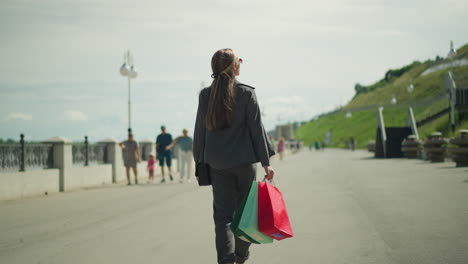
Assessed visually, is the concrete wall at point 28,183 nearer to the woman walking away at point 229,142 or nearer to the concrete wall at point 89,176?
the concrete wall at point 89,176

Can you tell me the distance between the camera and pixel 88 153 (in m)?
17.4

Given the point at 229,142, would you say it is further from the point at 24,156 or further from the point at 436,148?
the point at 436,148

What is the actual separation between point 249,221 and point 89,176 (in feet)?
45.0

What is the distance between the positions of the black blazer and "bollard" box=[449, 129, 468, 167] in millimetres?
16273

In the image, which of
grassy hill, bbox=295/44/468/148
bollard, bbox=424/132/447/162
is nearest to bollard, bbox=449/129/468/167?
bollard, bbox=424/132/447/162

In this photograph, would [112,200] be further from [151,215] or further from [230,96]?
[230,96]

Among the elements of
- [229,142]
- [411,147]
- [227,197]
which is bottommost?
[227,197]

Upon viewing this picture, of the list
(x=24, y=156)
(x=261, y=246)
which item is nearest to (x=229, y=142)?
(x=261, y=246)

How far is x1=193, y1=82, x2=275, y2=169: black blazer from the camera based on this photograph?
4.36 metres

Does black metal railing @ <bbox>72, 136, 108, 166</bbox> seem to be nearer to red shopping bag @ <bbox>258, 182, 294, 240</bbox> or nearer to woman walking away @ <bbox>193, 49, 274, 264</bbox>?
woman walking away @ <bbox>193, 49, 274, 264</bbox>

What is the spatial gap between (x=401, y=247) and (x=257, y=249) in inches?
62.5

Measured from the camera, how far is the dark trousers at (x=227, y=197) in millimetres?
4355

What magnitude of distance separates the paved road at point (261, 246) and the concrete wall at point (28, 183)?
60 cm

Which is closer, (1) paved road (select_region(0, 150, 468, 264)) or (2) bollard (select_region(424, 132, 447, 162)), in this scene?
(1) paved road (select_region(0, 150, 468, 264))
